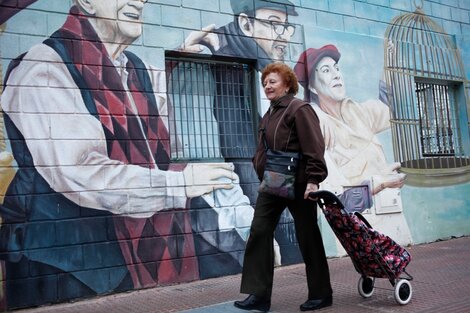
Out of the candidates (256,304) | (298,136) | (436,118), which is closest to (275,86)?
(298,136)

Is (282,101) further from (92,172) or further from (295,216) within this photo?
(92,172)

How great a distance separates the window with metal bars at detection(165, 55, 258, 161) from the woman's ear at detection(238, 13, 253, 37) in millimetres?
400

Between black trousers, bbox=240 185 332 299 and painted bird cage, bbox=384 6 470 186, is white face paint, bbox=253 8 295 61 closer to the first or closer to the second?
painted bird cage, bbox=384 6 470 186

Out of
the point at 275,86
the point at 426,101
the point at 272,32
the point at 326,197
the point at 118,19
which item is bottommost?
the point at 326,197

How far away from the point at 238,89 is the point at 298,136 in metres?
2.59

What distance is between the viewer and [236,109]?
21.7ft

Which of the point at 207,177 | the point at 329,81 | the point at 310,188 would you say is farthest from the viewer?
the point at 329,81

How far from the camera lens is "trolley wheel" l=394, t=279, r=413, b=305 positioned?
4316mm

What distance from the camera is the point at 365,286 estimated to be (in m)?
4.66

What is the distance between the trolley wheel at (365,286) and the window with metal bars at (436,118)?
168 inches

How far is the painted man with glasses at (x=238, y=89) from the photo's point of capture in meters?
6.21

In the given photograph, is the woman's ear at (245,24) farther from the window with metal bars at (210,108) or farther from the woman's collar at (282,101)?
the woman's collar at (282,101)

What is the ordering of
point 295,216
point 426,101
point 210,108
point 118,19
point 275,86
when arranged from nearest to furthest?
point 295,216
point 275,86
point 118,19
point 210,108
point 426,101

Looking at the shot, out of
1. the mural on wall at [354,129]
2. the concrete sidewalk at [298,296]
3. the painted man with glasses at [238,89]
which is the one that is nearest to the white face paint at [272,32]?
the painted man with glasses at [238,89]
